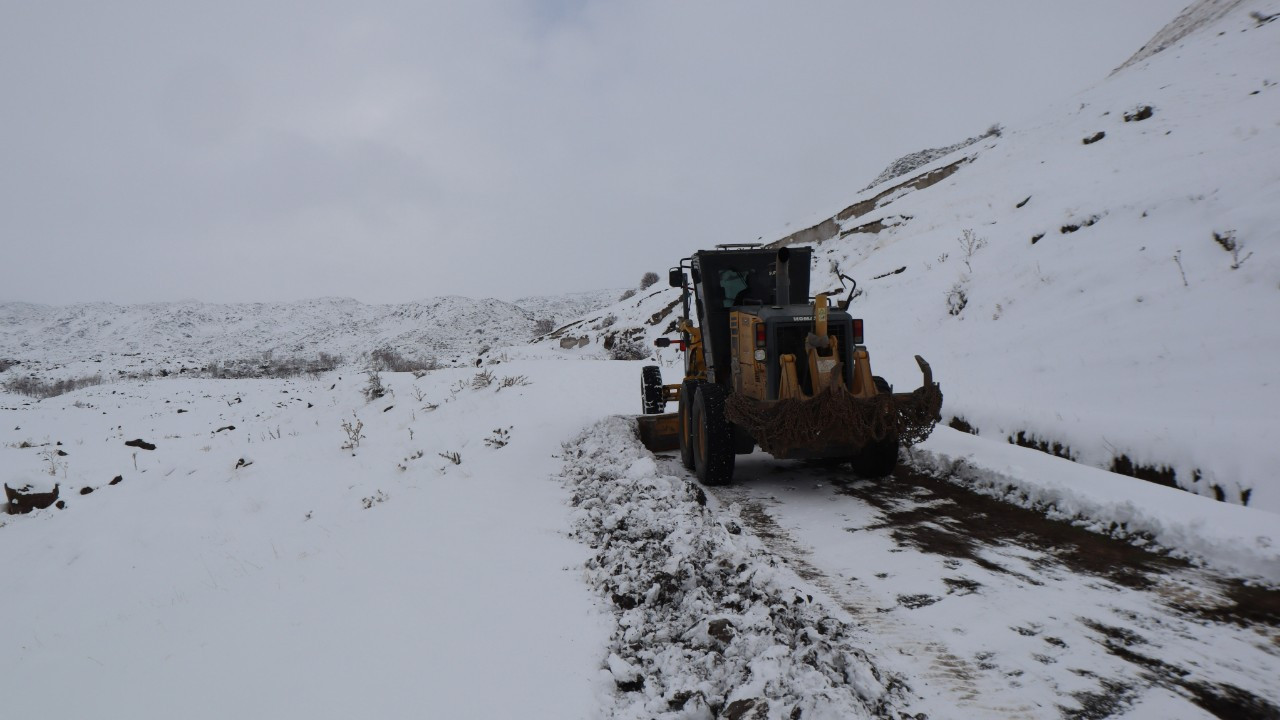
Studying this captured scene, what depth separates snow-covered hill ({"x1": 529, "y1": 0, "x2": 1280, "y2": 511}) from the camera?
5.62m

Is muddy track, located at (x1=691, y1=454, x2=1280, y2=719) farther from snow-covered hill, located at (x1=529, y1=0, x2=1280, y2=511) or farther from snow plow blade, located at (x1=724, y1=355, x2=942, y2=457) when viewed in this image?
snow-covered hill, located at (x1=529, y1=0, x2=1280, y2=511)

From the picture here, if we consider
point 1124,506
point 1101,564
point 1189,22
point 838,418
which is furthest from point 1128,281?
point 1189,22

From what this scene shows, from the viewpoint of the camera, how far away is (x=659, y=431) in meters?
7.82

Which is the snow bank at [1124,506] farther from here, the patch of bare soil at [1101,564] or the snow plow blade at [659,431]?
Result: the snow plow blade at [659,431]

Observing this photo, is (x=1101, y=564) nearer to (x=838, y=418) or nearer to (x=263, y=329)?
(x=838, y=418)

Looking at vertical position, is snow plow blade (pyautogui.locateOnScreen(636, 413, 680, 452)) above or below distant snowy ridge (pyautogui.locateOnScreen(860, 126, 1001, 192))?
below

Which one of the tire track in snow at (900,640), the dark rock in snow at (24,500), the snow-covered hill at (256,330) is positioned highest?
the snow-covered hill at (256,330)

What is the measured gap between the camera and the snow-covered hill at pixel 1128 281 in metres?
5.62

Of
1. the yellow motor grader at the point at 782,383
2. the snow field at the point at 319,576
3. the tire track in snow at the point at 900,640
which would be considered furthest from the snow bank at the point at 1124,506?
the snow field at the point at 319,576

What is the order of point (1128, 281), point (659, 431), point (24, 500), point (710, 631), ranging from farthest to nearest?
point (1128, 281), point (24, 500), point (659, 431), point (710, 631)

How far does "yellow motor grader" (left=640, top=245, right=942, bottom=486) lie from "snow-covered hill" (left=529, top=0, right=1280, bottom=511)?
2.23 metres

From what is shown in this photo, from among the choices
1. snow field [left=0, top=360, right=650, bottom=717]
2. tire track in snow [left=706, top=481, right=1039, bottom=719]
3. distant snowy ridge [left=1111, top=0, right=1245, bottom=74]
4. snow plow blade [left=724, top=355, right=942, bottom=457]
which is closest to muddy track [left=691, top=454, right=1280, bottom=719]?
tire track in snow [left=706, top=481, right=1039, bottom=719]

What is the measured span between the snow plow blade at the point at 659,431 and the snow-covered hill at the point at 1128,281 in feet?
12.1

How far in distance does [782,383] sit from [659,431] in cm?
280
